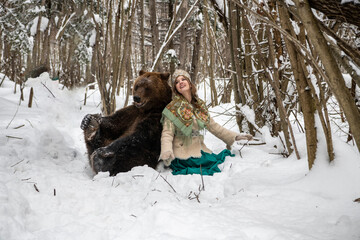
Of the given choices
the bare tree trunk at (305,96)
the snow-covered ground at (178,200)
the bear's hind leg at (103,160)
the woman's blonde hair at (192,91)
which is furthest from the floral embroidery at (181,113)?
the bare tree trunk at (305,96)

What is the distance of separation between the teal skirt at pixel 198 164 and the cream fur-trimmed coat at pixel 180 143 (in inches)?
1.8

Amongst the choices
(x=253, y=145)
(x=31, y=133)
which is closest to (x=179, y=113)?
(x=253, y=145)

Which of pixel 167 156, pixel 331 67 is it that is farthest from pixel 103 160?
pixel 331 67

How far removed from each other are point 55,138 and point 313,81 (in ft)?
6.49

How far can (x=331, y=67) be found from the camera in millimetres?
811

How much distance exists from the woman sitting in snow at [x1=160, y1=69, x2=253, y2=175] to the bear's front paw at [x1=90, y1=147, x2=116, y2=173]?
0.38m

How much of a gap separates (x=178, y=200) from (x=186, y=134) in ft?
2.71

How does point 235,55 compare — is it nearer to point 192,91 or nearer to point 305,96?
point 192,91

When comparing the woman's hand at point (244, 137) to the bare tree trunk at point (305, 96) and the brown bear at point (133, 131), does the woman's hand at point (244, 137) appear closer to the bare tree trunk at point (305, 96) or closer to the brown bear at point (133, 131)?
the brown bear at point (133, 131)

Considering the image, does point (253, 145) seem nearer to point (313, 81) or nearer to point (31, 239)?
point (313, 81)

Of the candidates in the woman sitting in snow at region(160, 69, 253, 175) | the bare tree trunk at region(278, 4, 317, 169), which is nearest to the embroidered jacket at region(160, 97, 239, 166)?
the woman sitting in snow at region(160, 69, 253, 175)

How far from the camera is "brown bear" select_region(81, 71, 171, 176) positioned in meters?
1.86

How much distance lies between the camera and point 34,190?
4.06 feet

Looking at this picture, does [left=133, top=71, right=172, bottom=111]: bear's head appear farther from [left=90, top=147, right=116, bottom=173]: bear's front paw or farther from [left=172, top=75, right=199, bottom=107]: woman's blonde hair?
[left=90, top=147, right=116, bottom=173]: bear's front paw
